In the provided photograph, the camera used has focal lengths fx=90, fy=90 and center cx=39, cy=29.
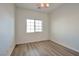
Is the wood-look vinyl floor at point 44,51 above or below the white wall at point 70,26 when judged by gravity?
below

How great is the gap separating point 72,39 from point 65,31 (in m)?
0.65

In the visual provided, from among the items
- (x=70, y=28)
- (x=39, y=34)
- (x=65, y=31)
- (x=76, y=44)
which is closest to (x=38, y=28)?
(x=39, y=34)

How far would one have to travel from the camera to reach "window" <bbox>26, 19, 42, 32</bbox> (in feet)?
20.2

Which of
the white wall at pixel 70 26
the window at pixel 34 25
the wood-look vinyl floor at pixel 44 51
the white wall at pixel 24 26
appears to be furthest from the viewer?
the window at pixel 34 25

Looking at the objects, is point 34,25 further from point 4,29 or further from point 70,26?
point 4,29

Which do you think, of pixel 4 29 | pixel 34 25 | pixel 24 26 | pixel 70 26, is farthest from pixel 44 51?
pixel 34 25

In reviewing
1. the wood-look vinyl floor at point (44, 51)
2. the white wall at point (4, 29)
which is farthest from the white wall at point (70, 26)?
the white wall at point (4, 29)

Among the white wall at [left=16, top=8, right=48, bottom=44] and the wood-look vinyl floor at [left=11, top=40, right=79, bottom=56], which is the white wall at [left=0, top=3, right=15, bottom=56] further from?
the white wall at [left=16, top=8, right=48, bottom=44]

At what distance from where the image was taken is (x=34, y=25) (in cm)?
652

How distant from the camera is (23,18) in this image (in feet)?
19.1

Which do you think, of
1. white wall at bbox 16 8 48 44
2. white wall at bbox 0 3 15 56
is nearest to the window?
white wall at bbox 16 8 48 44

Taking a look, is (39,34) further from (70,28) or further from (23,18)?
(70,28)

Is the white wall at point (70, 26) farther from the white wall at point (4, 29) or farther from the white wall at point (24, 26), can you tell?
the white wall at point (4, 29)

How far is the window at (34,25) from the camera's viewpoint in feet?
20.2
